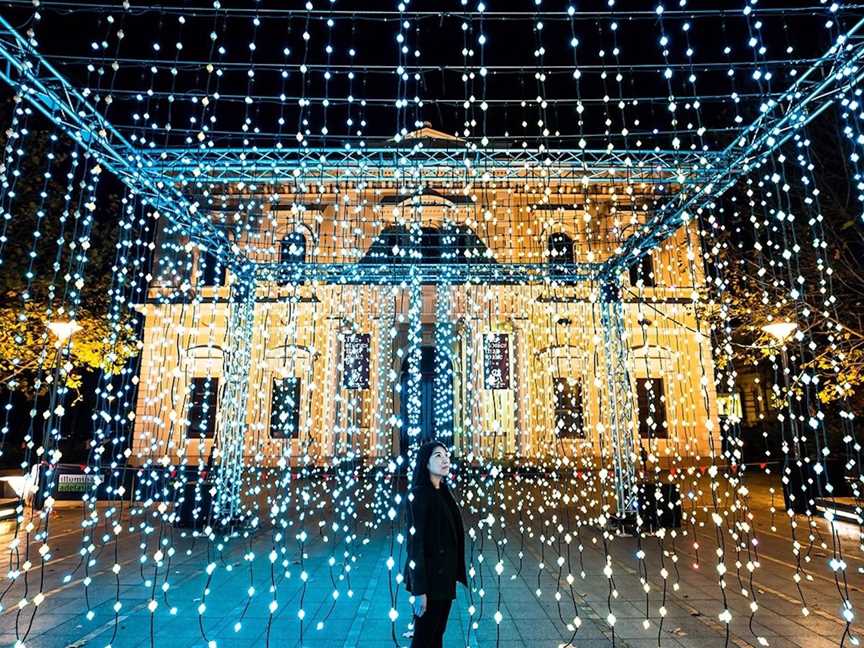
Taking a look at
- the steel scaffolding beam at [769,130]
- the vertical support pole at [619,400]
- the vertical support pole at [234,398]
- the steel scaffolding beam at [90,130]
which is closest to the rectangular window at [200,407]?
the vertical support pole at [234,398]

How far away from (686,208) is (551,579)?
499 centimetres

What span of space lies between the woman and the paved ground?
1153mm

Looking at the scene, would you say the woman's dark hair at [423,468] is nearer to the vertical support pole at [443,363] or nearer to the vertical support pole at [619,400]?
the vertical support pole at [619,400]

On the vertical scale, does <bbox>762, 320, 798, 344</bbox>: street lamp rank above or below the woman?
above

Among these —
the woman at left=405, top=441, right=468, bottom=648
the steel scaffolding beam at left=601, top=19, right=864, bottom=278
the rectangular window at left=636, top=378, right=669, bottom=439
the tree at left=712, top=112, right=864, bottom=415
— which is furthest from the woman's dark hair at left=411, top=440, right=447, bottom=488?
the rectangular window at left=636, top=378, right=669, bottom=439

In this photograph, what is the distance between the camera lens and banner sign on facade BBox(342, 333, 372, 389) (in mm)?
14000

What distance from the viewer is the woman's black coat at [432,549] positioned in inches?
111

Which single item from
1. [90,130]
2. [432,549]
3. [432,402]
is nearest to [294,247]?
[90,130]

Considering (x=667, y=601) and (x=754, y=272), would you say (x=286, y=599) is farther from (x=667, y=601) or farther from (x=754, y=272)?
(x=754, y=272)

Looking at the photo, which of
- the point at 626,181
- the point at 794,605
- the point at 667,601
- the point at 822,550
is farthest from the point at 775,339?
the point at 667,601

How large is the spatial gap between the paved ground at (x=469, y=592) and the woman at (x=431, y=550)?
45.4 inches

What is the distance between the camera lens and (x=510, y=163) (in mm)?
5973

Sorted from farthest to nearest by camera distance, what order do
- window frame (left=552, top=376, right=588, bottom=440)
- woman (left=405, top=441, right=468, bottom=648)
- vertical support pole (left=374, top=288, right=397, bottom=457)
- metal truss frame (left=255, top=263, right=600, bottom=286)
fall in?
vertical support pole (left=374, top=288, right=397, bottom=457) < window frame (left=552, top=376, right=588, bottom=440) < metal truss frame (left=255, top=263, right=600, bottom=286) < woman (left=405, top=441, right=468, bottom=648)

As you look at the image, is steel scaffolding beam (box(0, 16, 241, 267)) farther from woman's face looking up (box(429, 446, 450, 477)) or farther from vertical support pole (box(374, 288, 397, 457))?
vertical support pole (box(374, 288, 397, 457))
